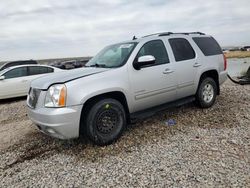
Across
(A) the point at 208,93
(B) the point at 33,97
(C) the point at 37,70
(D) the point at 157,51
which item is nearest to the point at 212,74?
(A) the point at 208,93

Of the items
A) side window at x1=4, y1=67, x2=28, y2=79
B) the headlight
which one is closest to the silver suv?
the headlight

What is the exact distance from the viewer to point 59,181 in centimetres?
331

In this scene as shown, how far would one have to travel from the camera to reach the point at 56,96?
150 inches

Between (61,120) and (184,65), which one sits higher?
(184,65)

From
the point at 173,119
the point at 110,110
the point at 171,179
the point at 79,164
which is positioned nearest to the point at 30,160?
the point at 79,164

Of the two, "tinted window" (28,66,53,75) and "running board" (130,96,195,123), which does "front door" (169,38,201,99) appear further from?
"tinted window" (28,66,53,75)

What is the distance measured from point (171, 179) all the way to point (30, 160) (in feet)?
7.66

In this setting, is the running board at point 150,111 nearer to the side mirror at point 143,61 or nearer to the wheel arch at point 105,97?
the wheel arch at point 105,97

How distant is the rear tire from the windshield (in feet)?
6.81

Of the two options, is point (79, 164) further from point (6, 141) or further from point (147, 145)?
point (6, 141)

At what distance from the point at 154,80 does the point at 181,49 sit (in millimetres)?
1244

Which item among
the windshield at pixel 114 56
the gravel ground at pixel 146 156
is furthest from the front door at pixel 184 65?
the windshield at pixel 114 56

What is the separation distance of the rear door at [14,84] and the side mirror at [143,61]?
6.54m

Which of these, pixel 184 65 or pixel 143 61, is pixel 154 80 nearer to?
pixel 143 61
